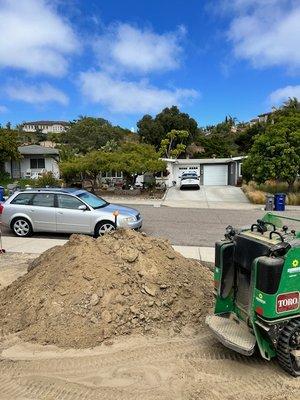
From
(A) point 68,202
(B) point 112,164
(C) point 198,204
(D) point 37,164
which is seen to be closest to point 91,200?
(A) point 68,202

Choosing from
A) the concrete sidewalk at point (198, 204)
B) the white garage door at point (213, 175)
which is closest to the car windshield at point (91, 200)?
the concrete sidewalk at point (198, 204)

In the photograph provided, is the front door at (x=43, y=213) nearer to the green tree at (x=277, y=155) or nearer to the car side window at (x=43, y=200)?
the car side window at (x=43, y=200)

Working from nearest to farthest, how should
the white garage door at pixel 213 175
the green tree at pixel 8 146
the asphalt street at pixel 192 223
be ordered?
the asphalt street at pixel 192 223
the green tree at pixel 8 146
the white garage door at pixel 213 175

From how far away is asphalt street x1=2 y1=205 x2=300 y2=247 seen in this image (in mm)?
12281

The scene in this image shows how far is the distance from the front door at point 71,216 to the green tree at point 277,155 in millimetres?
14310

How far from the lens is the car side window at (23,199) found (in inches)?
477

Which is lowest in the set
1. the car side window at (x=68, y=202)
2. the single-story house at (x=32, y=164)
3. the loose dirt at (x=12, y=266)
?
the loose dirt at (x=12, y=266)

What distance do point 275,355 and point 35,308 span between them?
3.38m

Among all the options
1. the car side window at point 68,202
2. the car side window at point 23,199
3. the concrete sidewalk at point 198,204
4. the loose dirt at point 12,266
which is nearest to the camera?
the loose dirt at point 12,266

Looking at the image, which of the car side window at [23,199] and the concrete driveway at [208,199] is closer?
the car side window at [23,199]

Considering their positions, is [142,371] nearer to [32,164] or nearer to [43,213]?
[43,213]

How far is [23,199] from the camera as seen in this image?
40.0 feet

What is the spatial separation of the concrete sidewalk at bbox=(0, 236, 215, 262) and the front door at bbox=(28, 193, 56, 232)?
44cm

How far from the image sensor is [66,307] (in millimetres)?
5559
